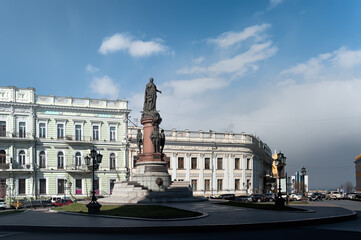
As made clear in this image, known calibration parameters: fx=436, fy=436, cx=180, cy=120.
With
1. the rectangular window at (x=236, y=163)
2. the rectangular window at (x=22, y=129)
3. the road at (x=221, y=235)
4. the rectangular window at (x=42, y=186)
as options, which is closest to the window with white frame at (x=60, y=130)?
the rectangular window at (x=22, y=129)

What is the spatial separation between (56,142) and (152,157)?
3105 centimetres

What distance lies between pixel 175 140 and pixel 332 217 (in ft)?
160

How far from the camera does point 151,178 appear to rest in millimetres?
31000

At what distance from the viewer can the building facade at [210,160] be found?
226 ft

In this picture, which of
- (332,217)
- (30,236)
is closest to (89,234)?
(30,236)

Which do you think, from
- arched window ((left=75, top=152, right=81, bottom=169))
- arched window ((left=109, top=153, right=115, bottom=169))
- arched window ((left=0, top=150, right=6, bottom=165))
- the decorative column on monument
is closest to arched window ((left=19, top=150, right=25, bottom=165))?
arched window ((left=0, top=150, right=6, bottom=165))

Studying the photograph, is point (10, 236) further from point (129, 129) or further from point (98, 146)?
point (129, 129)

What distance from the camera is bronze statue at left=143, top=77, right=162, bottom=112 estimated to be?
33344mm

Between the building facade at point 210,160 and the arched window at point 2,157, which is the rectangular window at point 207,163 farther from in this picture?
the arched window at point 2,157

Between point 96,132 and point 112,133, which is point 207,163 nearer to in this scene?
point 112,133

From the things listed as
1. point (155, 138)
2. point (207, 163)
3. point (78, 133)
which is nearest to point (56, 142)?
point (78, 133)

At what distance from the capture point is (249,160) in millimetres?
75688

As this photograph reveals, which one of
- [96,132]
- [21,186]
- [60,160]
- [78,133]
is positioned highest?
[96,132]

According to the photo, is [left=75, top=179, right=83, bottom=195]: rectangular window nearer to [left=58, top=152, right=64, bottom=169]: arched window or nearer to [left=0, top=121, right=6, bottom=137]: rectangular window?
[left=58, top=152, right=64, bottom=169]: arched window
